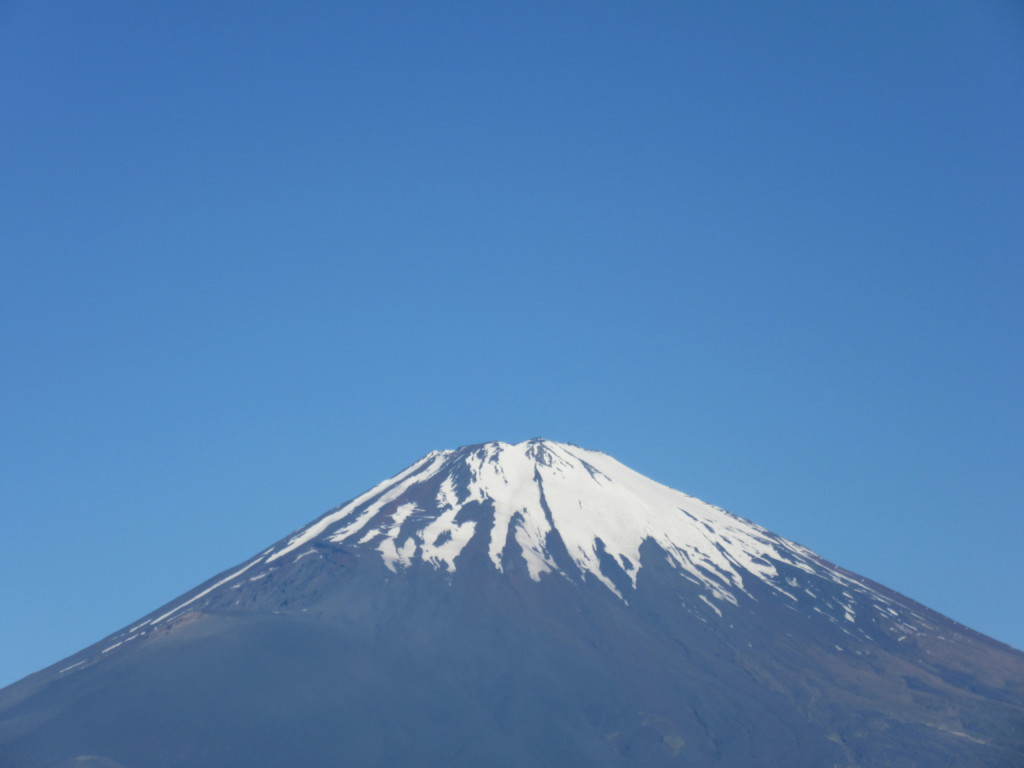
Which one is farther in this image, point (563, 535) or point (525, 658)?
point (563, 535)

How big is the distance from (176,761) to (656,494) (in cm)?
5742

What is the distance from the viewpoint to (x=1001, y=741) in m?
90.1

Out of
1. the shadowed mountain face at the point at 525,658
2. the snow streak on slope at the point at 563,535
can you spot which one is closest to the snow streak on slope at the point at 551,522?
the snow streak on slope at the point at 563,535

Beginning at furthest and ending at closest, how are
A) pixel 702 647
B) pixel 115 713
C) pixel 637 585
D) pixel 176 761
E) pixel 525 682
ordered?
pixel 637 585
pixel 702 647
pixel 525 682
pixel 115 713
pixel 176 761

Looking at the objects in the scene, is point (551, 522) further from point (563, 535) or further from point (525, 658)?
point (525, 658)

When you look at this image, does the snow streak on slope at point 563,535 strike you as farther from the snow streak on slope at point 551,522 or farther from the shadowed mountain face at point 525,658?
the shadowed mountain face at point 525,658

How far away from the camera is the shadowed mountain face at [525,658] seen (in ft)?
285

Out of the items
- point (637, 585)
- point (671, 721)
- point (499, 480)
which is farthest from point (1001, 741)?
point (499, 480)

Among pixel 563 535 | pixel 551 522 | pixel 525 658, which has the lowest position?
pixel 525 658

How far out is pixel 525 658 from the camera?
96.4m

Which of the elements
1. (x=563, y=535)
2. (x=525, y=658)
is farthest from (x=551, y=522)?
(x=525, y=658)

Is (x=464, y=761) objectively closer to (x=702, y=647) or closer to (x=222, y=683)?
(x=222, y=683)

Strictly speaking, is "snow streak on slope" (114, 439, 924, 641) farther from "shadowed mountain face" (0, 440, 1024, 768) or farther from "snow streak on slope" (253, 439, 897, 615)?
"shadowed mountain face" (0, 440, 1024, 768)

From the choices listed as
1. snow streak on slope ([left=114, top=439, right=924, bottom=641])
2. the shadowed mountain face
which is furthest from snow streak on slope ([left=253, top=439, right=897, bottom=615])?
the shadowed mountain face
